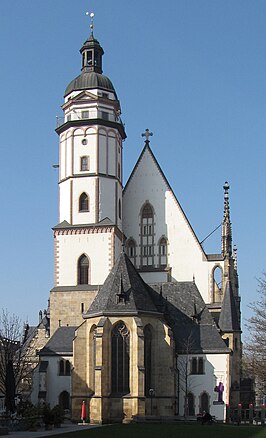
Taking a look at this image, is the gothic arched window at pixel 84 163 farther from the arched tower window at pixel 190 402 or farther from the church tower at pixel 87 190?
the arched tower window at pixel 190 402

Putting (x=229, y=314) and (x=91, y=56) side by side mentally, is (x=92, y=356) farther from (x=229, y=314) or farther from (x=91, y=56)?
(x=91, y=56)

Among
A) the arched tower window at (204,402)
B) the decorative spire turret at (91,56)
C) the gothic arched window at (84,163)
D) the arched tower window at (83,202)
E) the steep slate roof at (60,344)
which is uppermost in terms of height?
the decorative spire turret at (91,56)

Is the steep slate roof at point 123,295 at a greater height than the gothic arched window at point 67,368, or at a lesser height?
greater

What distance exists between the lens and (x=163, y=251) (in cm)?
7344

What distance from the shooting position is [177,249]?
73188 millimetres

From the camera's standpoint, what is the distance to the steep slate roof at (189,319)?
63781 millimetres

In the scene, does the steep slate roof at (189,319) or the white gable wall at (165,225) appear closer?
the steep slate roof at (189,319)

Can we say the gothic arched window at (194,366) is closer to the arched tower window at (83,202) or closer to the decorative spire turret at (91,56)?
the arched tower window at (83,202)

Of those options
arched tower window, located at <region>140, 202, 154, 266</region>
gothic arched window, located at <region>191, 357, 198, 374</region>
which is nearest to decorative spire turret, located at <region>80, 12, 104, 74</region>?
arched tower window, located at <region>140, 202, 154, 266</region>

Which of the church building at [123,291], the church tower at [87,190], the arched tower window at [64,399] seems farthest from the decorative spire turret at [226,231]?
the arched tower window at [64,399]

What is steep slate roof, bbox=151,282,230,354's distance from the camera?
63781 mm

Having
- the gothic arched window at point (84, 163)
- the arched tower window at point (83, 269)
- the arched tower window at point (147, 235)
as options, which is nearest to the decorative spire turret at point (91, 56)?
the gothic arched window at point (84, 163)

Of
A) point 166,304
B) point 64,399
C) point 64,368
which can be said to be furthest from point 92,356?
point 166,304

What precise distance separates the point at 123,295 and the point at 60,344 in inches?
402
